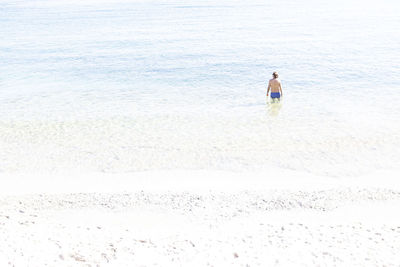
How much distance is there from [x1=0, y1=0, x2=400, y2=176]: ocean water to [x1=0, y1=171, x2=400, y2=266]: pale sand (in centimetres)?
129

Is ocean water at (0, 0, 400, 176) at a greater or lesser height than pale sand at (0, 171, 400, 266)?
greater

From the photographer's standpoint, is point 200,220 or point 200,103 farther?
point 200,103

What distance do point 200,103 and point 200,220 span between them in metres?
11.5

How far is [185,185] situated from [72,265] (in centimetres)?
484

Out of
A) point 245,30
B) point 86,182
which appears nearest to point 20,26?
point 245,30

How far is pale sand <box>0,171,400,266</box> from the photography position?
7.52 metres

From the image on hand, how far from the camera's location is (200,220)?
30.7 ft

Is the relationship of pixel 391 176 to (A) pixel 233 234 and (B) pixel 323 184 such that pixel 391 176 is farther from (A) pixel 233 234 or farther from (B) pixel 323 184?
(A) pixel 233 234

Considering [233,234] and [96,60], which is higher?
[96,60]

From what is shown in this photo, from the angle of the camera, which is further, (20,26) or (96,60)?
(20,26)

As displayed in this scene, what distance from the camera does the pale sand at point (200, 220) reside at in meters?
7.52

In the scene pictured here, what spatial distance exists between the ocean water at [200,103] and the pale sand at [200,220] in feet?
4.24

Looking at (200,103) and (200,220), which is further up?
(200,103)

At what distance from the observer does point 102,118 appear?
17984 mm
